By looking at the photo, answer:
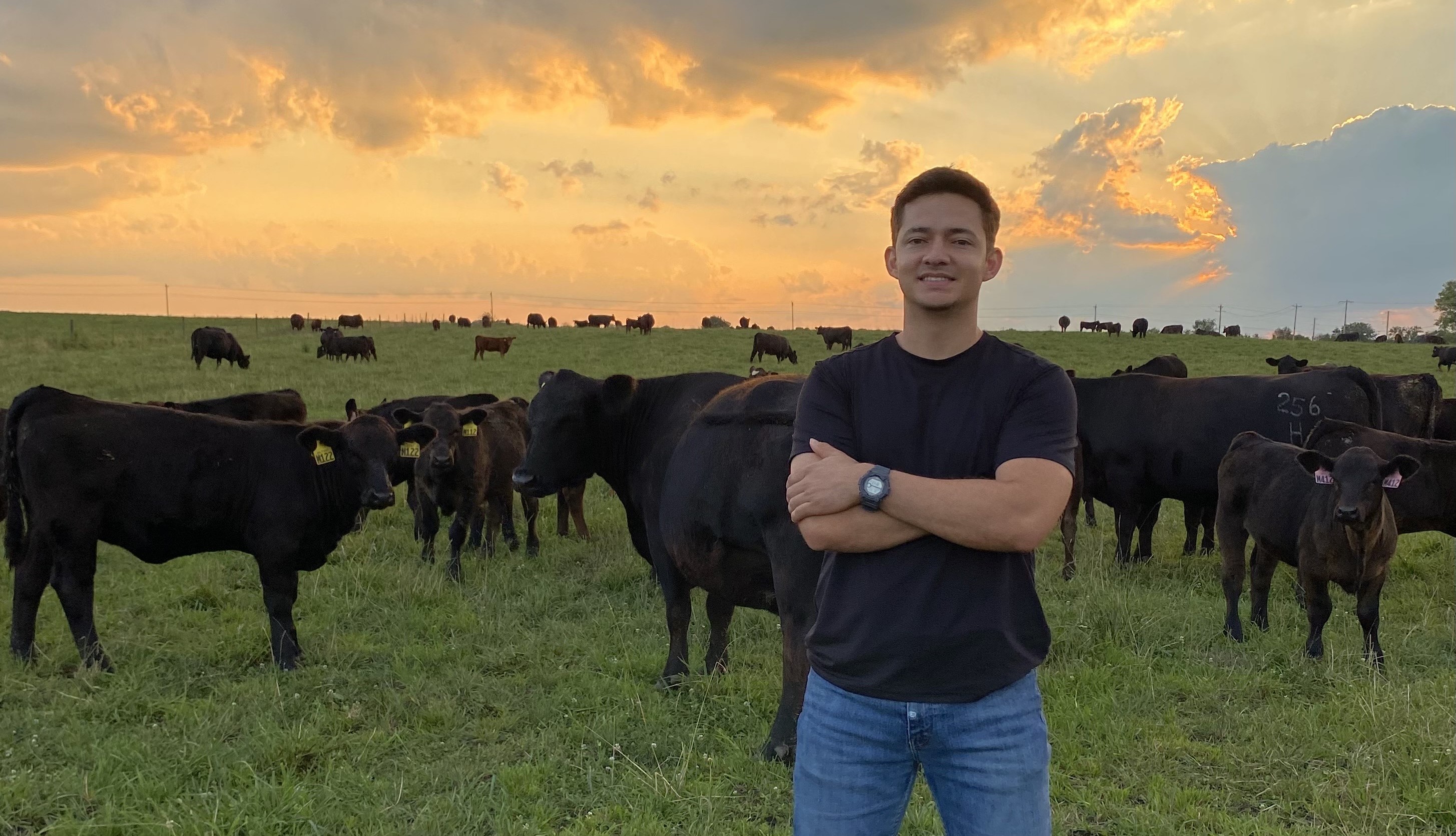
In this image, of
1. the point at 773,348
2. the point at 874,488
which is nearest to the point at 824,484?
the point at 874,488

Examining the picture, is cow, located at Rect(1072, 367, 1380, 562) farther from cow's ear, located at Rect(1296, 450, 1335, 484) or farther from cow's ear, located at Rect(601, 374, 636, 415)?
cow's ear, located at Rect(601, 374, 636, 415)

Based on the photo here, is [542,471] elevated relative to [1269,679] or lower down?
elevated

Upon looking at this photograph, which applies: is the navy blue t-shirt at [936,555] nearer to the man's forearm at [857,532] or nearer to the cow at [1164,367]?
the man's forearm at [857,532]

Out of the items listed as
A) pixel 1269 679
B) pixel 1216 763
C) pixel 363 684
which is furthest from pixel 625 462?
pixel 1269 679

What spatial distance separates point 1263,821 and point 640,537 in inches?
174

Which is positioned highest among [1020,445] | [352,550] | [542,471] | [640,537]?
[1020,445]

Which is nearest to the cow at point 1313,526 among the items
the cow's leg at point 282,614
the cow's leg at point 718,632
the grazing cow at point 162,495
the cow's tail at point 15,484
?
the cow's leg at point 718,632

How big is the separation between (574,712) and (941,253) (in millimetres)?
4223

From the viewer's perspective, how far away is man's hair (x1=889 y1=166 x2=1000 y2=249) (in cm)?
231

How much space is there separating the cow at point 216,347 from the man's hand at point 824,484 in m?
33.7

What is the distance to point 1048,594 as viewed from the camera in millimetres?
8016

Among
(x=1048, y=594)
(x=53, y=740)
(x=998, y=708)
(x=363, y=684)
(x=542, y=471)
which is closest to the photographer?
(x=998, y=708)

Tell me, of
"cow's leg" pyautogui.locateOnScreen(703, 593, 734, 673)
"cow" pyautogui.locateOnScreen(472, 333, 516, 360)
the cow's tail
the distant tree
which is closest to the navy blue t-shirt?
"cow's leg" pyautogui.locateOnScreen(703, 593, 734, 673)

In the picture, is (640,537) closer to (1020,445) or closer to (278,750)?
(278,750)
